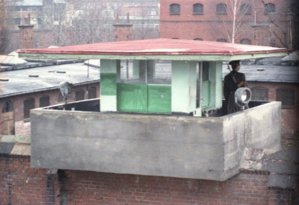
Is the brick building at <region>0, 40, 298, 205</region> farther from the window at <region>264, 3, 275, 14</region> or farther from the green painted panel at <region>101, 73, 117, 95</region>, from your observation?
the window at <region>264, 3, 275, 14</region>

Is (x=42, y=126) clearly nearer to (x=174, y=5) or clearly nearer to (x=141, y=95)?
(x=141, y=95)

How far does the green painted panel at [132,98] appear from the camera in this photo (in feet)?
44.0

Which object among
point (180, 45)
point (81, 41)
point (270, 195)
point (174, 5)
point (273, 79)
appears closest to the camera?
point (270, 195)

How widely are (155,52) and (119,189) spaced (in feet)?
9.39

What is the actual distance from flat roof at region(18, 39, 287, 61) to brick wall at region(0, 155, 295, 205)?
2266mm

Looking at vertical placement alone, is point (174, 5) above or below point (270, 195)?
above

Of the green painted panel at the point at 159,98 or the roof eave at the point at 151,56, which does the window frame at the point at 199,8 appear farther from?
the green painted panel at the point at 159,98

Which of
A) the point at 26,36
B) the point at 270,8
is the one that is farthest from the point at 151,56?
the point at 270,8

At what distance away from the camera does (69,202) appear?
13.8m

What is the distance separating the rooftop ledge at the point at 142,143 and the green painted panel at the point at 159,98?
788 millimetres

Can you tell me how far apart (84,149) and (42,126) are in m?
0.95

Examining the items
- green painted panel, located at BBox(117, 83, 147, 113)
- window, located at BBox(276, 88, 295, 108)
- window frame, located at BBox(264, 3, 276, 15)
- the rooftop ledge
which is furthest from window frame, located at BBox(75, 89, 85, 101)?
window frame, located at BBox(264, 3, 276, 15)

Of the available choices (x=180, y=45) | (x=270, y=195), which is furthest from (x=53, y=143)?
(x=270, y=195)

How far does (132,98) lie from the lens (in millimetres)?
13508
